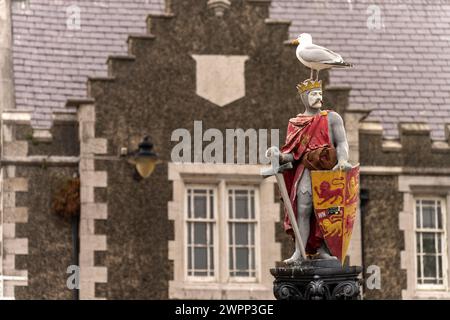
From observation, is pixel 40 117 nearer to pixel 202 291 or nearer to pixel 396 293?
pixel 202 291

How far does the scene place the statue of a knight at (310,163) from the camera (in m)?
16.3

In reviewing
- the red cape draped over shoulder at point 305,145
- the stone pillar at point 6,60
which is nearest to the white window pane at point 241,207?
the stone pillar at point 6,60

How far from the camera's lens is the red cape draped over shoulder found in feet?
53.8

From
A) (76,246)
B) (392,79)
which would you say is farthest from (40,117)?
(392,79)

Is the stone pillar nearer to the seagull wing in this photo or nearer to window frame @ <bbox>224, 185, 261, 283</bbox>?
window frame @ <bbox>224, 185, 261, 283</bbox>

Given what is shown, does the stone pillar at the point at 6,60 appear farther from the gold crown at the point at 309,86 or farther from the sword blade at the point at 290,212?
the sword blade at the point at 290,212

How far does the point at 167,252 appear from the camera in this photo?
95.6ft

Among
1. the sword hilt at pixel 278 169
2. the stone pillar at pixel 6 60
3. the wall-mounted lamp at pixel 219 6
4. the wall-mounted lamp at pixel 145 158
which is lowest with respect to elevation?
the sword hilt at pixel 278 169

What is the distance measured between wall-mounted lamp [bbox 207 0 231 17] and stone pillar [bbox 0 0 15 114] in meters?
3.58

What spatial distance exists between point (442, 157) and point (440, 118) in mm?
1789

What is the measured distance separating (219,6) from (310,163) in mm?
13755

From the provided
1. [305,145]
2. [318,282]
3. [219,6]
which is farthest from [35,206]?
[318,282]

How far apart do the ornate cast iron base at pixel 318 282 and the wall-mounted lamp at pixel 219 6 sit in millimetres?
14090

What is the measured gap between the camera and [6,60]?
30562 mm
